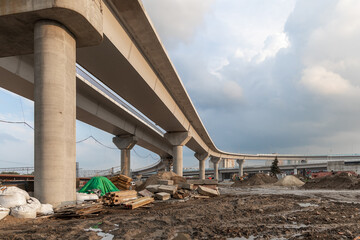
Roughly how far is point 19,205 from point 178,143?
91.5 ft

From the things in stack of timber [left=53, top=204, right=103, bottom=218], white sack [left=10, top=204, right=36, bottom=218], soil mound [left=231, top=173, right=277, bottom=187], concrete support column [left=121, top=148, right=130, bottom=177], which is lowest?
soil mound [left=231, top=173, right=277, bottom=187]

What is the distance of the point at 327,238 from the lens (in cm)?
634

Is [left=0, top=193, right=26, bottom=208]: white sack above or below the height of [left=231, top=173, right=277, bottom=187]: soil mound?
above

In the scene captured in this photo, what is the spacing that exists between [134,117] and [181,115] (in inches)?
239

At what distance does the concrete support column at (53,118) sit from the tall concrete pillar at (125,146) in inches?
1086

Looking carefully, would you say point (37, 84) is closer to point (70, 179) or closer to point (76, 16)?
point (76, 16)

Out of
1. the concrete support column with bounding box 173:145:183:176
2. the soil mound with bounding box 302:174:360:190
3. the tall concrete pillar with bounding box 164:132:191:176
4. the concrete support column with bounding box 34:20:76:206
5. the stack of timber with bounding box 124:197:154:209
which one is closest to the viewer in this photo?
the concrete support column with bounding box 34:20:76:206

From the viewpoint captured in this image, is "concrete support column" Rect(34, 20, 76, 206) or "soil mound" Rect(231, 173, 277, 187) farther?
"soil mound" Rect(231, 173, 277, 187)

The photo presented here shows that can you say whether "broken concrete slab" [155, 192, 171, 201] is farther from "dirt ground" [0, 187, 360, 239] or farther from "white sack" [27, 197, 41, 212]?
"white sack" [27, 197, 41, 212]

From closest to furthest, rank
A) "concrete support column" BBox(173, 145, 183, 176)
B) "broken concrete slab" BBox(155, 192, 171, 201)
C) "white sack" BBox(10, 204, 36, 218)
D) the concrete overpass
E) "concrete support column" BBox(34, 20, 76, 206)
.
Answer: "white sack" BBox(10, 204, 36, 218)
"concrete support column" BBox(34, 20, 76, 206)
the concrete overpass
"broken concrete slab" BBox(155, 192, 171, 201)
"concrete support column" BBox(173, 145, 183, 176)

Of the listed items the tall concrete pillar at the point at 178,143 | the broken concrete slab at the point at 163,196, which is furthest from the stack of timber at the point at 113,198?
the tall concrete pillar at the point at 178,143

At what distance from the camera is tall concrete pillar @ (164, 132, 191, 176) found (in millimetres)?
36469

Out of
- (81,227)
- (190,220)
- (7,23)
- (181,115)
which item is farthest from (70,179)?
(181,115)

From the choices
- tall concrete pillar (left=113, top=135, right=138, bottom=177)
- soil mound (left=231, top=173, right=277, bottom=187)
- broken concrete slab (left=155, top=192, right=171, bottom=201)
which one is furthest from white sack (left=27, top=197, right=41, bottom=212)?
soil mound (left=231, top=173, right=277, bottom=187)
